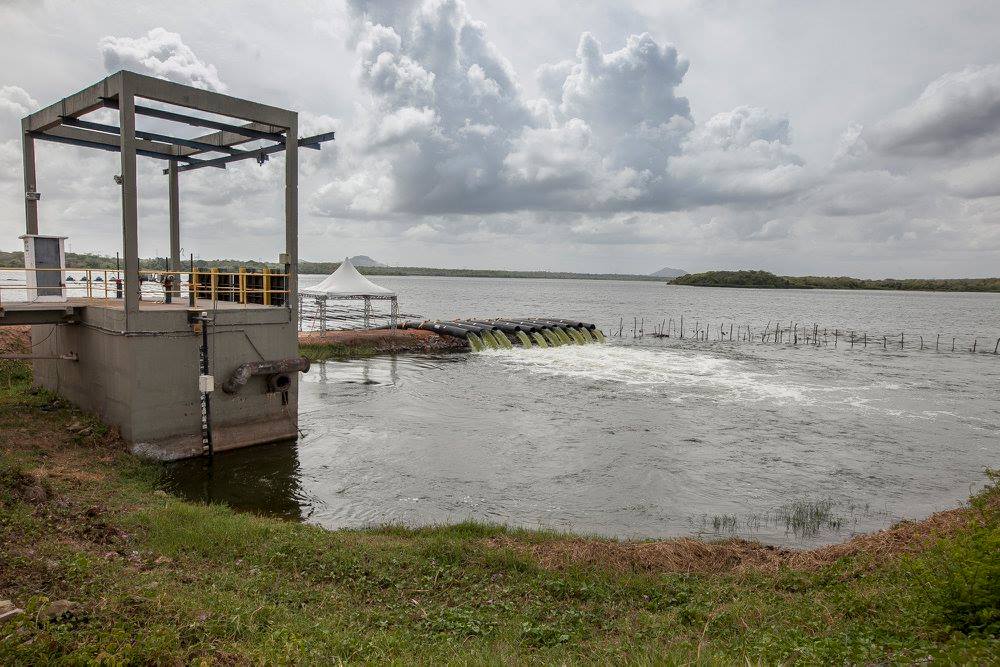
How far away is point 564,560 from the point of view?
33.3ft

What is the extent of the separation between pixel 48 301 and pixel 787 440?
2434 cm

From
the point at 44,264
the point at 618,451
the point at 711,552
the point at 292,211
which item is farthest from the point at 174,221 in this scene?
the point at 711,552

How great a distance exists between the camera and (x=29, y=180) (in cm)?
1970

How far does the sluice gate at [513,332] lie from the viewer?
4281 cm

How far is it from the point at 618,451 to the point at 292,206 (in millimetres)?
12919

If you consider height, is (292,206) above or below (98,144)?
below

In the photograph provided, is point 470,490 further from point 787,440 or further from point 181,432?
Answer: point 787,440

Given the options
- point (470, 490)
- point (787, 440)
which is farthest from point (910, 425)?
point (470, 490)

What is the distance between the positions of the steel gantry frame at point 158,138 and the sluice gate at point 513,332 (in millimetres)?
20753

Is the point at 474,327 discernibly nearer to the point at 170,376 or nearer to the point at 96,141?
the point at 96,141

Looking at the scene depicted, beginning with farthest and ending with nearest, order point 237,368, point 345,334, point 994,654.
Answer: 1. point 345,334
2. point 237,368
3. point 994,654

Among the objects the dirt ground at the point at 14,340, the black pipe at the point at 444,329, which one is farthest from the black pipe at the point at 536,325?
the dirt ground at the point at 14,340

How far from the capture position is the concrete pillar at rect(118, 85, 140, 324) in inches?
598

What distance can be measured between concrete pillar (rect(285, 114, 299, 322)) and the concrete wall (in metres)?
0.86
